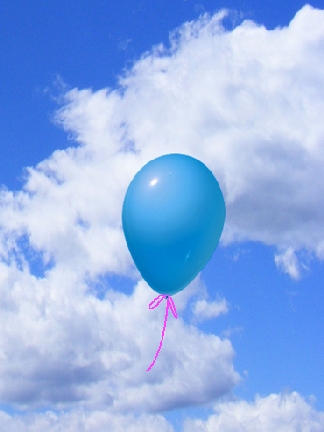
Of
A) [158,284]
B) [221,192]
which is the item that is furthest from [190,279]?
[221,192]

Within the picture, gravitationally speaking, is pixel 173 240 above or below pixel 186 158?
below

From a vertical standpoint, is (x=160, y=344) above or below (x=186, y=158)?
below

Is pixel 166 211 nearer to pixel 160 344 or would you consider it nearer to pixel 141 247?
pixel 141 247

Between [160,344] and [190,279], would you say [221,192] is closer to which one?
[190,279]

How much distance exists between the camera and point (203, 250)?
28.8 meters

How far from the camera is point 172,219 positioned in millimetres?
28109

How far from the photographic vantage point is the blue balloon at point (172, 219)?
28.2 meters

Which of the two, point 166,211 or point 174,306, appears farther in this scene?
point 174,306

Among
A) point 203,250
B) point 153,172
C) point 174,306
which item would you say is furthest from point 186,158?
point 174,306

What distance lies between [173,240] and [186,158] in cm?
288

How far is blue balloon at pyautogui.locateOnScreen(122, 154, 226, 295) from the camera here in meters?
28.2

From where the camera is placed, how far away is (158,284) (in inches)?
1144

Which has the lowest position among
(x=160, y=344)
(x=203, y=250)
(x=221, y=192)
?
(x=160, y=344)

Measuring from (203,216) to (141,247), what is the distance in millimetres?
2152
